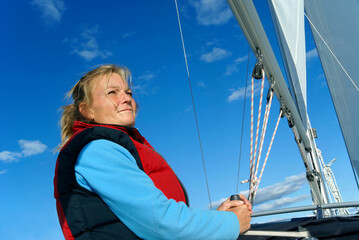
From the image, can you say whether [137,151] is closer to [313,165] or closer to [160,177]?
[160,177]

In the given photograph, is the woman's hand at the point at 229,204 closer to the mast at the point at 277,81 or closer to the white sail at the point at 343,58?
the mast at the point at 277,81

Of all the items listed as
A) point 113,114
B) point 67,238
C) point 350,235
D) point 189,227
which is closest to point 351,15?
point 350,235

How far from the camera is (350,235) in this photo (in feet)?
6.99

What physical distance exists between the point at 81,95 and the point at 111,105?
0.62ft

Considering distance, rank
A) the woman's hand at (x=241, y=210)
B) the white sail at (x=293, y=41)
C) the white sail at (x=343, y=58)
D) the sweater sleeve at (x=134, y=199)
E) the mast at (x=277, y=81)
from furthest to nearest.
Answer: the white sail at (x=293, y=41) < the white sail at (x=343, y=58) < the mast at (x=277, y=81) < the woman's hand at (x=241, y=210) < the sweater sleeve at (x=134, y=199)

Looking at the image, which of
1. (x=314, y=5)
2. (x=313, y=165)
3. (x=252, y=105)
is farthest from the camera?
(x=313, y=165)

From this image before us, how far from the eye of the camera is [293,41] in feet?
14.0

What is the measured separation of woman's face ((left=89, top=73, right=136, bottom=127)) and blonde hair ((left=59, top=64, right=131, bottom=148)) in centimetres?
3

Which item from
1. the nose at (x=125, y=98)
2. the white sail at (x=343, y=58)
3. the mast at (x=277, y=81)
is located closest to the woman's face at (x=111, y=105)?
the nose at (x=125, y=98)

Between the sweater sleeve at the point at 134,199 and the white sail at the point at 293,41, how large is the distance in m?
3.34

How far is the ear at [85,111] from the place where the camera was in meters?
1.49

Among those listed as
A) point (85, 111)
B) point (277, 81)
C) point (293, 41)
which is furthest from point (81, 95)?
point (293, 41)

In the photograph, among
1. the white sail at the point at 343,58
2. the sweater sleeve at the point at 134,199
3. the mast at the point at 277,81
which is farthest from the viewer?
the white sail at the point at 343,58

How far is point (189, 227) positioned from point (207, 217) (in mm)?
84
